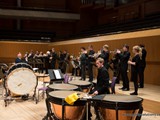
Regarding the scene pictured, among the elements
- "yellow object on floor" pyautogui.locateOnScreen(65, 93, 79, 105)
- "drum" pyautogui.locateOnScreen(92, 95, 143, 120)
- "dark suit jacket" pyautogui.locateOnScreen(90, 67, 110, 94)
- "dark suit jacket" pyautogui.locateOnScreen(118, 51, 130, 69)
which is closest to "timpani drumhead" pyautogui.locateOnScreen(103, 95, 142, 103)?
"drum" pyautogui.locateOnScreen(92, 95, 143, 120)

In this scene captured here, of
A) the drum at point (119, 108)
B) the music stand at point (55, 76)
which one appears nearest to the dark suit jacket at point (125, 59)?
the music stand at point (55, 76)

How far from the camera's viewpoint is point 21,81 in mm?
5922

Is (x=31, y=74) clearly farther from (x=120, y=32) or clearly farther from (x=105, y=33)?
(x=105, y=33)

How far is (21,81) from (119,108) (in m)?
3.22

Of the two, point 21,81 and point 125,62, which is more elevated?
point 125,62

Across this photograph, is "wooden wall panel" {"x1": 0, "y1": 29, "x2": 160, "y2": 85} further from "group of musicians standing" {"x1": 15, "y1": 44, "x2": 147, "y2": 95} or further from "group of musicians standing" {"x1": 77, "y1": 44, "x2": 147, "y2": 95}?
"group of musicians standing" {"x1": 77, "y1": 44, "x2": 147, "y2": 95}

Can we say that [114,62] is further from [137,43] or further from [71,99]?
[71,99]

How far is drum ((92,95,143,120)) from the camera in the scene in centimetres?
340

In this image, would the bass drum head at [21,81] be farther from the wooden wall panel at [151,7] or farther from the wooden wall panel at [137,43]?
the wooden wall panel at [151,7]

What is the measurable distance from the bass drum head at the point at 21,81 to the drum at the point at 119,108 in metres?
2.88

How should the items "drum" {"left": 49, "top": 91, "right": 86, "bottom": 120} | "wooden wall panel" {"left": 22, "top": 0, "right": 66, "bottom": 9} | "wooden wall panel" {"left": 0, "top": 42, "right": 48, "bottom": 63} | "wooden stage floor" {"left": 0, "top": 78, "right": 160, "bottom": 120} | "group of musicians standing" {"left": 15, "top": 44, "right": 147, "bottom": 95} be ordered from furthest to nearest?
"wooden wall panel" {"left": 22, "top": 0, "right": 66, "bottom": 9}
"wooden wall panel" {"left": 0, "top": 42, "right": 48, "bottom": 63}
"group of musicians standing" {"left": 15, "top": 44, "right": 147, "bottom": 95}
"wooden stage floor" {"left": 0, "top": 78, "right": 160, "bottom": 120}
"drum" {"left": 49, "top": 91, "right": 86, "bottom": 120}

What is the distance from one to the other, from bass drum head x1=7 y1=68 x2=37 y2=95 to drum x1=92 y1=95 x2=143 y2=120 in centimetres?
288

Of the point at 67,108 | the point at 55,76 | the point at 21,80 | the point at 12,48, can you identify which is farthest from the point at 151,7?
the point at 12,48

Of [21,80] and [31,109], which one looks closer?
[31,109]
